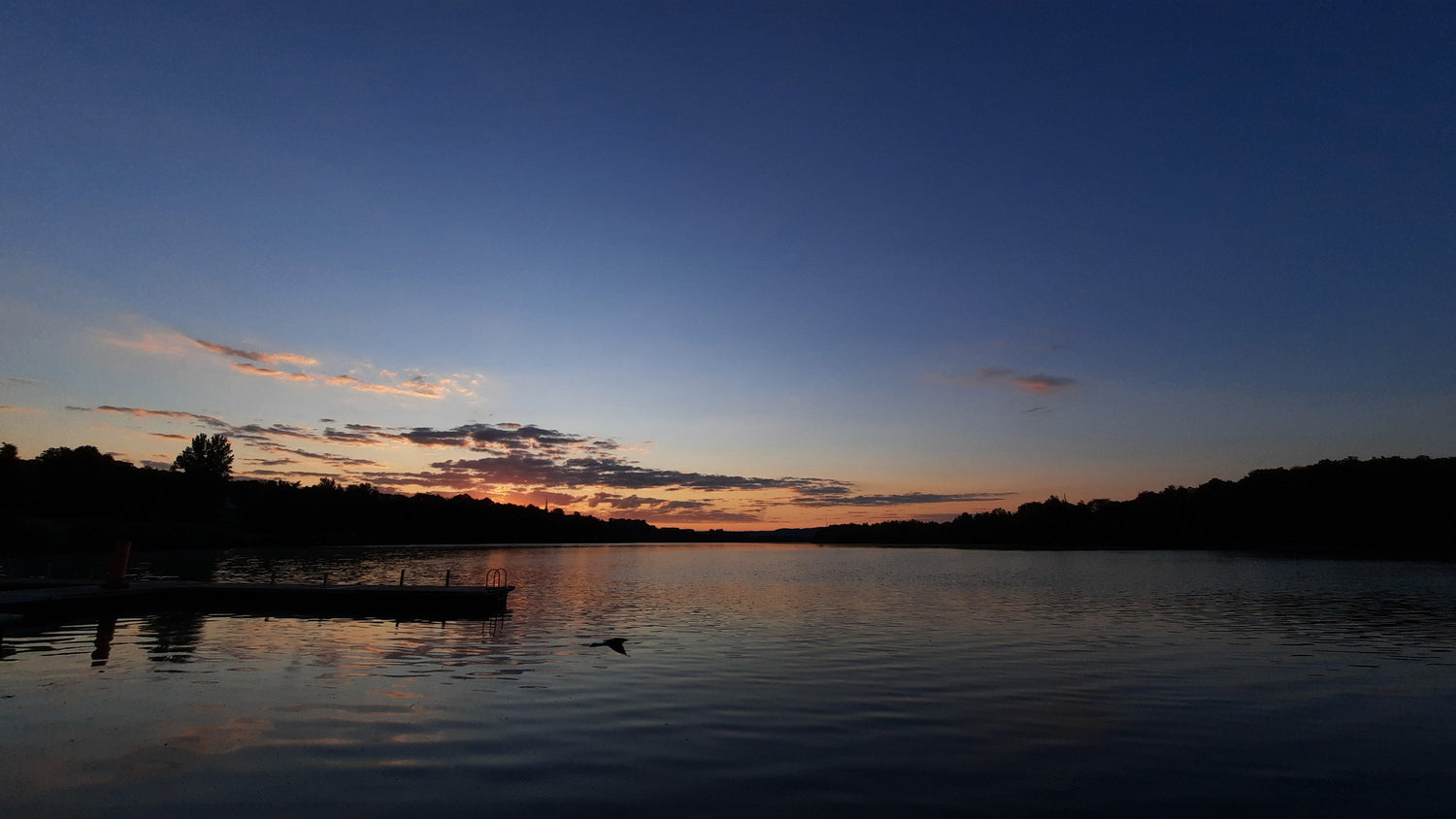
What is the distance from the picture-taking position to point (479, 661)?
25.6 meters

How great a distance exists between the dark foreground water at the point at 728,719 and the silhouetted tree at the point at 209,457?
153 metres

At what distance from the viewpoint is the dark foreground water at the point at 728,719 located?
40.3 ft

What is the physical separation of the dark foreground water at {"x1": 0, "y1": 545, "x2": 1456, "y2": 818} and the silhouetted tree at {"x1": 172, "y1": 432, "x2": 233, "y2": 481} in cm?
15252

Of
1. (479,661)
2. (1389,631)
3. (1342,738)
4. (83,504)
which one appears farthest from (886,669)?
(83,504)

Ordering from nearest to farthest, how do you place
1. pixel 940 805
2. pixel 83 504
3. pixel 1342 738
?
pixel 940 805
pixel 1342 738
pixel 83 504

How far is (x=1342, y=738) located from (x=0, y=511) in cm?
12567

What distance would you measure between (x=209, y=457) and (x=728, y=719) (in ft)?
610

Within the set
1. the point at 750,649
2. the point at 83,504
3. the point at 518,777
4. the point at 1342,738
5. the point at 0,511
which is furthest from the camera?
the point at 83,504

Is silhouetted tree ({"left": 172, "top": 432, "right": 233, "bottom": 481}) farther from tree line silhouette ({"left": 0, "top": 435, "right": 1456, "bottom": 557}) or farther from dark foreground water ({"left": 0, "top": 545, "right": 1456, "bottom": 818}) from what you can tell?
dark foreground water ({"left": 0, "top": 545, "right": 1456, "bottom": 818})

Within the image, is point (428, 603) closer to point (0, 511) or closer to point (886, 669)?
point (886, 669)

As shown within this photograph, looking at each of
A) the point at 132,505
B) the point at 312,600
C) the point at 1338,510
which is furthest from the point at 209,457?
the point at 1338,510


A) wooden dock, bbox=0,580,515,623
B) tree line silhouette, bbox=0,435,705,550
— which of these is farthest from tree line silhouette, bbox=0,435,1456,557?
wooden dock, bbox=0,580,515,623

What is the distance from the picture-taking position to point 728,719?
57.8ft

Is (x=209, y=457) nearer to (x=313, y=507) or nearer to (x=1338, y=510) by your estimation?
(x=313, y=507)
